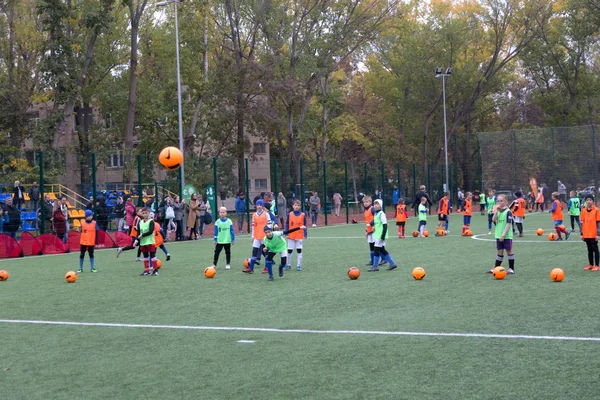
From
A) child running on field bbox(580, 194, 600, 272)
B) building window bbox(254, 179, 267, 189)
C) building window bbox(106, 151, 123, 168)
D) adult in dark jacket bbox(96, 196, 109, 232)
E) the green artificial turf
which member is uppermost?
building window bbox(106, 151, 123, 168)

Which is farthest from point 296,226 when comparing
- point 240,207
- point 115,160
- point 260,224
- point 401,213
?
point 115,160

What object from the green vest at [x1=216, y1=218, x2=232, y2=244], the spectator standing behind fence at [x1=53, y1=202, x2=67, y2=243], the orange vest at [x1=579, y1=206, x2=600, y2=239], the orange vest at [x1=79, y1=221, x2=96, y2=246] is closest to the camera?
the orange vest at [x1=579, y1=206, x2=600, y2=239]

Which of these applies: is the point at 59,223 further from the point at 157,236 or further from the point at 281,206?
the point at 281,206

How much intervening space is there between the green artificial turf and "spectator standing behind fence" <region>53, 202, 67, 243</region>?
7.71 m

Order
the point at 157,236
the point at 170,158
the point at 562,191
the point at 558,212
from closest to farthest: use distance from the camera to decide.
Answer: the point at 157,236 → the point at 170,158 → the point at 558,212 → the point at 562,191

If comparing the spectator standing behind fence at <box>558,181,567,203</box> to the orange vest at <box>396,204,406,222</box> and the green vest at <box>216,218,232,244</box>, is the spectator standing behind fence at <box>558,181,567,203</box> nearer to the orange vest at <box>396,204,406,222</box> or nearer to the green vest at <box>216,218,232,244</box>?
the orange vest at <box>396,204,406,222</box>

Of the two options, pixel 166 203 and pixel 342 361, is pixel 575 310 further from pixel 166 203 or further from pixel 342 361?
pixel 166 203

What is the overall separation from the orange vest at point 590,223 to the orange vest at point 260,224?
7091 mm

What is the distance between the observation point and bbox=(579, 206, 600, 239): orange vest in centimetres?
1614

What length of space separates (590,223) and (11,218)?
1899 cm

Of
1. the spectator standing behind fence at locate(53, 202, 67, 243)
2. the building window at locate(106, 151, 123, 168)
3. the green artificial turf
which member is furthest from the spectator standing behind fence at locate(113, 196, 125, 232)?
the green artificial turf

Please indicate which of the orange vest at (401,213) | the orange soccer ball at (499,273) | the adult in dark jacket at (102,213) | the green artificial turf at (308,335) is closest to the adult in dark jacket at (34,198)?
the adult in dark jacket at (102,213)

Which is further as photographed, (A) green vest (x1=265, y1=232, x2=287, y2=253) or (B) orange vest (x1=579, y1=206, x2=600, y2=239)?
(A) green vest (x1=265, y1=232, x2=287, y2=253)

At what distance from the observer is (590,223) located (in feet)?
53.2
